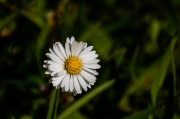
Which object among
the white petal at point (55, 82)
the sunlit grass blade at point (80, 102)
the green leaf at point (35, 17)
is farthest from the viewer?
the green leaf at point (35, 17)

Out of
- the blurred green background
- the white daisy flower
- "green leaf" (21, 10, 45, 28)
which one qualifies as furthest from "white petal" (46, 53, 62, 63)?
"green leaf" (21, 10, 45, 28)

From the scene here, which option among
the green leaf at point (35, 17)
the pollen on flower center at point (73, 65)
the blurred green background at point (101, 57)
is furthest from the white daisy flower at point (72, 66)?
the green leaf at point (35, 17)

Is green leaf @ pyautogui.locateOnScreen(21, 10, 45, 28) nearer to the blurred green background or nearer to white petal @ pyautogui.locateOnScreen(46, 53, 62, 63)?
the blurred green background

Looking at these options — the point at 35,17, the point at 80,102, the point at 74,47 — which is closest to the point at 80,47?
the point at 74,47

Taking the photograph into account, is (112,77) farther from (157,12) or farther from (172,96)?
(157,12)

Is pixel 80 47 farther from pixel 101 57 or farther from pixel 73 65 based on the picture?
pixel 101 57

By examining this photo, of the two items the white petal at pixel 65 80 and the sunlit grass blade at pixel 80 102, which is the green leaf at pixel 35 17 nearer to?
the sunlit grass blade at pixel 80 102

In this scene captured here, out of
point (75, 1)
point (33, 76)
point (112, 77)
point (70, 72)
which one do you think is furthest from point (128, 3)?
point (70, 72)
